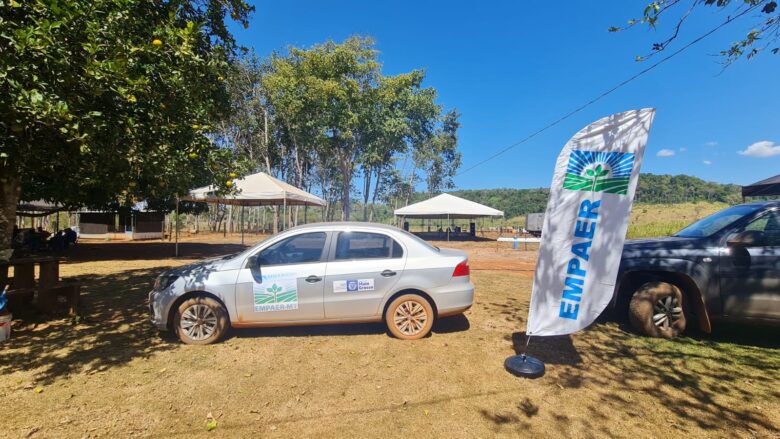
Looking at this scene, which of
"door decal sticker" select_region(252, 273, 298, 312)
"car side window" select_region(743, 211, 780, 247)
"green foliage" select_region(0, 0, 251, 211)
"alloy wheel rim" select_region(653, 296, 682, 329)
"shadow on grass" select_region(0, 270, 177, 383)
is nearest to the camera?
"green foliage" select_region(0, 0, 251, 211)

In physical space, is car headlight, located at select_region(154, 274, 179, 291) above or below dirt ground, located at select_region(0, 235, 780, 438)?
above

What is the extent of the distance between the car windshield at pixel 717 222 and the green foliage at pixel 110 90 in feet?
23.9

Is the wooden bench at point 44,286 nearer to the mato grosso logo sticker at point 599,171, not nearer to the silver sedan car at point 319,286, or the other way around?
the silver sedan car at point 319,286

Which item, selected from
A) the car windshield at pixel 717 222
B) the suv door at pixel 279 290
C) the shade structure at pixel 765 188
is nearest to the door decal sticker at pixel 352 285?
the suv door at pixel 279 290

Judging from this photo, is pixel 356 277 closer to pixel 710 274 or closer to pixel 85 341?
pixel 85 341

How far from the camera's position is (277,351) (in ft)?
14.4

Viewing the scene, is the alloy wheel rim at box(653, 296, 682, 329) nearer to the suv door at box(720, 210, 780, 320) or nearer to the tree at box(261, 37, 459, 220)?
the suv door at box(720, 210, 780, 320)

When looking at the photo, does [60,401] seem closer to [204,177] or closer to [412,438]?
[412,438]

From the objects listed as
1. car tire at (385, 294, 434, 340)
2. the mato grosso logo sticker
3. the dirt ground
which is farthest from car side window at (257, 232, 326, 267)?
the mato grosso logo sticker

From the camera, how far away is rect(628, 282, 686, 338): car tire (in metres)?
4.75

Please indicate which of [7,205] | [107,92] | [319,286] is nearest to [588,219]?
[319,286]

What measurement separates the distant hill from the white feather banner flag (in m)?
75.0

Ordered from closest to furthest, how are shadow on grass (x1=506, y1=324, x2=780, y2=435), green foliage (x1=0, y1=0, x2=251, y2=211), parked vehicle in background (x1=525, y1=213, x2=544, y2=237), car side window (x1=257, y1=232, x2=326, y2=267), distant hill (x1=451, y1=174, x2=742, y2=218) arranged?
shadow on grass (x1=506, y1=324, x2=780, y2=435), green foliage (x1=0, y1=0, x2=251, y2=211), car side window (x1=257, y1=232, x2=326, y2=267), parked vehicle in background (x1=525, y1=213, x2=544, y2=237), distant hill (x1=451, y1=174, x2=742, y2=218)

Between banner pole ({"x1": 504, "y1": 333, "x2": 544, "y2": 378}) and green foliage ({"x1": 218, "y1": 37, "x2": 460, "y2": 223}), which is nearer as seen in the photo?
banner pole ({"x1": 504, "y1": 333, "x2": 544, "y2": 378})
